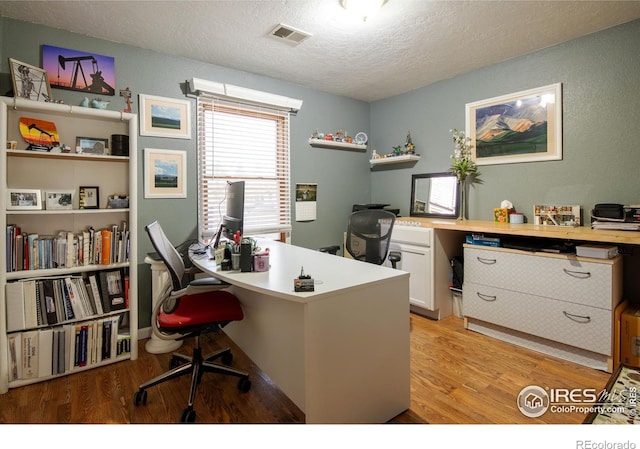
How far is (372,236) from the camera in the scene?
113 inches

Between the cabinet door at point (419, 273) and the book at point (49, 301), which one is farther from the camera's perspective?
the cabinet door at point (419, 273)

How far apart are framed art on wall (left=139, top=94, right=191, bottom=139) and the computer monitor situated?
866 millimetres

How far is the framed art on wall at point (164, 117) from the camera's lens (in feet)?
9.10

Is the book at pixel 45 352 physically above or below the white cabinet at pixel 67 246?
below

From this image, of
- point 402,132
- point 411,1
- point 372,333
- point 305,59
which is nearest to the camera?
point 372,333

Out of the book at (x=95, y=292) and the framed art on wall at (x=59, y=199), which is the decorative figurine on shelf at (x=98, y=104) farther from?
the book at (x=95, y=292)

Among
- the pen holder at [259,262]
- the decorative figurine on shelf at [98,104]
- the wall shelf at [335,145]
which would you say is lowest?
the pen holder at [259,262]

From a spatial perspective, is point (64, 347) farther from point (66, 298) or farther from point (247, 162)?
point (247, 162)

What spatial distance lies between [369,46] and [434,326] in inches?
100

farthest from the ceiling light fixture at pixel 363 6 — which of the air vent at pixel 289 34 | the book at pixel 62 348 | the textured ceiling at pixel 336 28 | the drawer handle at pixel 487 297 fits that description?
the book at pixel 62 348

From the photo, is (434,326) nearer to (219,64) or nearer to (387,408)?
(387,408)

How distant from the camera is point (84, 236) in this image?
229cm

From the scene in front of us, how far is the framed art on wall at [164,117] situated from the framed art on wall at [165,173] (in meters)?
0.16
